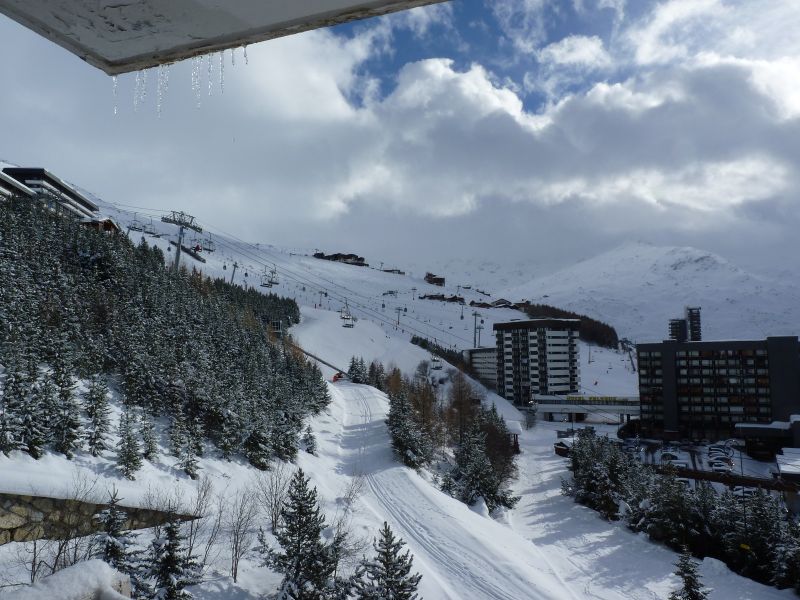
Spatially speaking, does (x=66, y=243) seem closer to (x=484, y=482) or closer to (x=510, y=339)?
(x=484, y=482)

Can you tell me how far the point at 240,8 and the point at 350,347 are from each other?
97964mm

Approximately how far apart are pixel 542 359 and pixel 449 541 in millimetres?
64360

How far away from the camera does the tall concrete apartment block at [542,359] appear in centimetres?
8544

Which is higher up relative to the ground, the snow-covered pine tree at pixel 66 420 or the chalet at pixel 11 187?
the chalet at pixel 11 187

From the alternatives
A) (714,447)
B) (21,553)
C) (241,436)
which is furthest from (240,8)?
(714,447)

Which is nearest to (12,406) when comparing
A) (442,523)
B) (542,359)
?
(442,523)

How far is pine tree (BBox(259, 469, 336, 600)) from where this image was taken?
49.2ft

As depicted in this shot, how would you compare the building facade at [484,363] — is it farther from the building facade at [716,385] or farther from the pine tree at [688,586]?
the pine tree at [688,586]

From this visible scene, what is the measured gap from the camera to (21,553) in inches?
581

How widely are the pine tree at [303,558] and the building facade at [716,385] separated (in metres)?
59.1

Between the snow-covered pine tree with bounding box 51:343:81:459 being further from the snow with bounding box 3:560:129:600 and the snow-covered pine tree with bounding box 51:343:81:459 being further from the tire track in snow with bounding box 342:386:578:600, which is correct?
the snow with bounding box 3:560:129:600

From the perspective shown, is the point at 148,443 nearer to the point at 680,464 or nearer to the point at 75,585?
the point at 75,585

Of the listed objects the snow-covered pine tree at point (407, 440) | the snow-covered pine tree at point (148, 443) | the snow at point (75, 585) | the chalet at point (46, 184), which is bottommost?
the snow-covered pine tree at point (407, 440)

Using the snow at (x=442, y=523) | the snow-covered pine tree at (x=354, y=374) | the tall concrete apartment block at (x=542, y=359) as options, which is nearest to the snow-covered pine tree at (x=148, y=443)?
the snow at (x=442, y=523)
